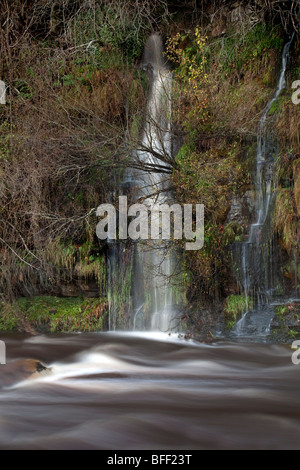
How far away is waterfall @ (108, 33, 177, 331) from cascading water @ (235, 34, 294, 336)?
4.42 feet

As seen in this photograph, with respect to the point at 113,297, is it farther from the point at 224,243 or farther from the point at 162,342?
the point at 224,243

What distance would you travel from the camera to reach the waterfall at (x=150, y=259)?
9133 mm

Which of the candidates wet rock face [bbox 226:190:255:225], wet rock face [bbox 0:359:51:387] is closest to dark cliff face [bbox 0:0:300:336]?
wet rock face [bbox 226:190:255:225]

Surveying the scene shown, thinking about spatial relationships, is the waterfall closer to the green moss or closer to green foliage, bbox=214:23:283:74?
the green moss

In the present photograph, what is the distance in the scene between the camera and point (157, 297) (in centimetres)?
925

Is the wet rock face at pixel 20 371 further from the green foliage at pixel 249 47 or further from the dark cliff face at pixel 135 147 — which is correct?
the green foliage at pixel 249 47

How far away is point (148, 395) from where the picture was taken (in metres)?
5.83

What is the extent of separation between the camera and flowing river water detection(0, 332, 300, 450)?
4.53 m

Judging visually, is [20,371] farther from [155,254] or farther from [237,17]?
[237,17]

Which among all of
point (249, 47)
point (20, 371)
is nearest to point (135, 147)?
point (249, 47)

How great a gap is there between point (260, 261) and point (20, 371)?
4359 millimetres

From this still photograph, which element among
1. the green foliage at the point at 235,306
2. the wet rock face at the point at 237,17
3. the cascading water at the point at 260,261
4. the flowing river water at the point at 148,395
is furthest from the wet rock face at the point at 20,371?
the wet rock face at the point at 237,17
